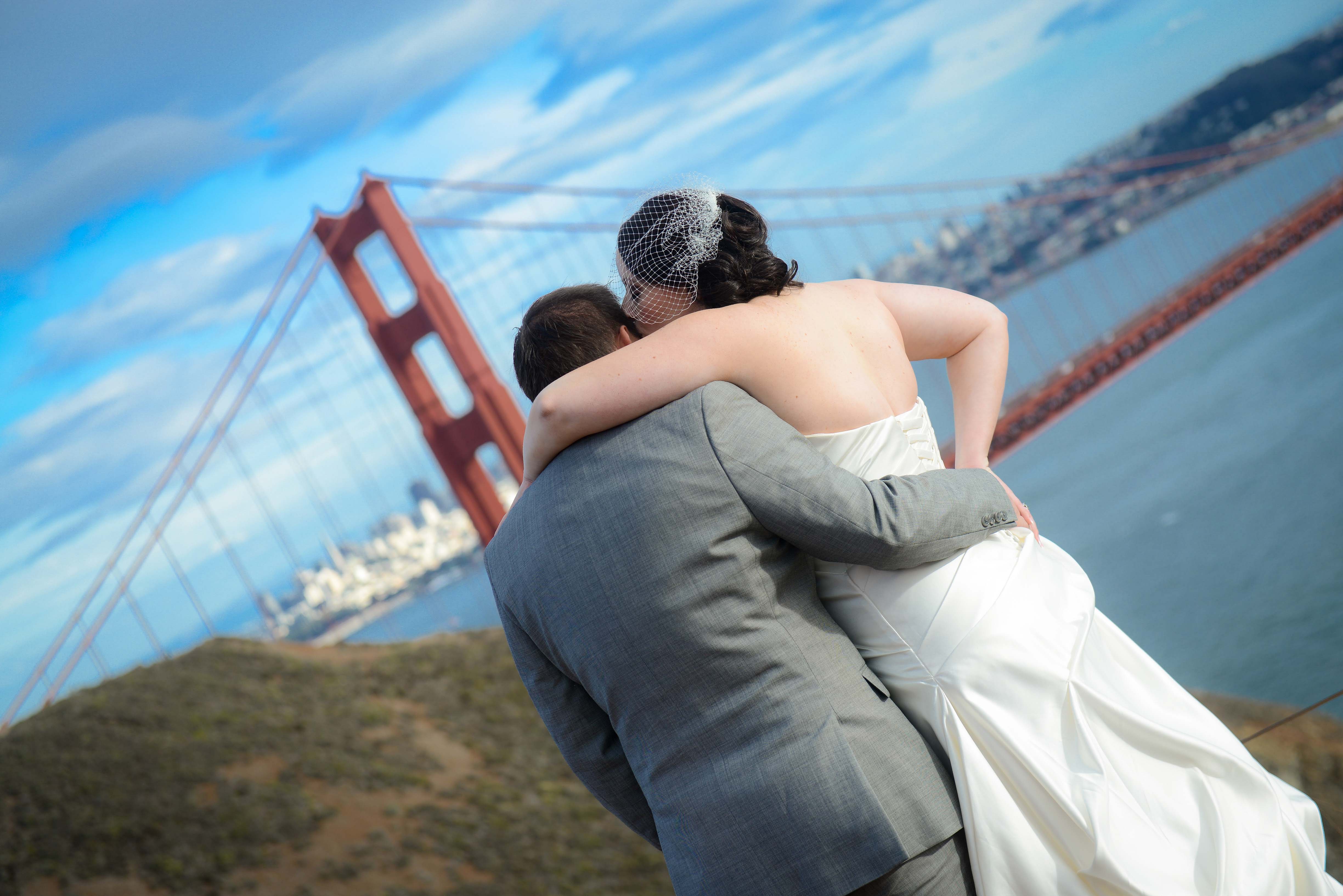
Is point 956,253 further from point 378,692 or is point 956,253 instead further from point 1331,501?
point 378,692

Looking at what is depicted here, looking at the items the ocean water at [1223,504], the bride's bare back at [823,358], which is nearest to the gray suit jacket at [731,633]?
the bride's bare back at [823,358]

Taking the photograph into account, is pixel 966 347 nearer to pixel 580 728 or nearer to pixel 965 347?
pixel 965 347

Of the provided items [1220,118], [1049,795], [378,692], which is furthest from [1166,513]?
[1049,795]

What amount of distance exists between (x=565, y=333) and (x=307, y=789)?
785cm

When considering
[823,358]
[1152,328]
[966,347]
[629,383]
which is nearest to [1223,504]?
[1152,328]

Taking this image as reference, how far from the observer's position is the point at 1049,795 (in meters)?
1.09

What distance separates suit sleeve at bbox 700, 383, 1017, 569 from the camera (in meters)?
1.00

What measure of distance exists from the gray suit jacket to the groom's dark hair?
15 cm

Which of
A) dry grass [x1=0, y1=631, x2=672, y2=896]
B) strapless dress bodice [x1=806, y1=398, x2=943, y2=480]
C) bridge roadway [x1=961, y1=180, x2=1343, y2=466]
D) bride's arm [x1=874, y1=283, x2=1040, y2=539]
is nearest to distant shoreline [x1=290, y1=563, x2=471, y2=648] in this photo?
dry grass [x1=0, y1=631, x2=672, y2=896]

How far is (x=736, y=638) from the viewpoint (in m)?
1.01

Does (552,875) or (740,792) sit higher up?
(740,792)

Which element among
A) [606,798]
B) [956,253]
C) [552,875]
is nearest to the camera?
[606,798]

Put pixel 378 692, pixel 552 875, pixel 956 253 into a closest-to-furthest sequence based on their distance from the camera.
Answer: pixel 552 875
pixel 378 692
pixel 956 253

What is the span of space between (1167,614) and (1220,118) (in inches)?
1320
